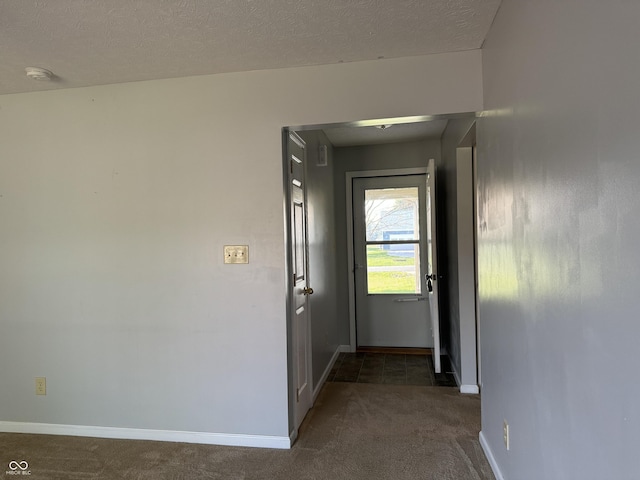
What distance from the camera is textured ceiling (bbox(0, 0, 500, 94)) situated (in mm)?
1722

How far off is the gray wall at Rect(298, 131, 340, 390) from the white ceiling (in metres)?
0.14

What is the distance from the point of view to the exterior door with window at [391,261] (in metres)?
4.41

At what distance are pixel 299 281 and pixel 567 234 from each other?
6.18 ft

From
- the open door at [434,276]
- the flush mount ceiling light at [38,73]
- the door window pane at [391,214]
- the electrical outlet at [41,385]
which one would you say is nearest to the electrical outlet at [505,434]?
the open door at [434,276]

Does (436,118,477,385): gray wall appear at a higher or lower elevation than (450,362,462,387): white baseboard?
higher

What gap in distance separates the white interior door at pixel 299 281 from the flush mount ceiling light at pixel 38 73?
4.76 ft

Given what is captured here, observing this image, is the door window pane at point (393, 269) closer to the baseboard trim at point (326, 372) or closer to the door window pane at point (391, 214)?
the door window pane at point (391, 214)

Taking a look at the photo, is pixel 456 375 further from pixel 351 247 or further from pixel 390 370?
pixel 351 247

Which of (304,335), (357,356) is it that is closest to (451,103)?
(304,335)

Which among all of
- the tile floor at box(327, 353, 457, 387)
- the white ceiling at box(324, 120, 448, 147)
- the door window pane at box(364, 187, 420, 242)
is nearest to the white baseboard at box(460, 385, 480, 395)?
the tile floor at box(327, 353, 457, 387)

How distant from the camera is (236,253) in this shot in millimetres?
2420

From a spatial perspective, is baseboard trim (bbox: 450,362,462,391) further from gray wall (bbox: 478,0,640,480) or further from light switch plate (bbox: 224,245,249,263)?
light switch plate (bbox: 224,245,249,263)

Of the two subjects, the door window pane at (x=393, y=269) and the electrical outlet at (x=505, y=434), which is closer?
the electrical outlet at (x=505, y=434)

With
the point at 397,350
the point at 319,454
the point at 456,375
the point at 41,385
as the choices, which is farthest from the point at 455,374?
the point at 41,385
